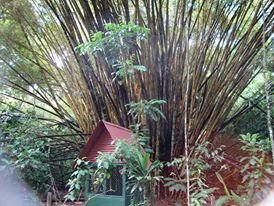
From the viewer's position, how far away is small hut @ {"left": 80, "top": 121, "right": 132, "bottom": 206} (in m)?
2.90

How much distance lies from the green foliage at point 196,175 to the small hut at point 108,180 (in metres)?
0.41

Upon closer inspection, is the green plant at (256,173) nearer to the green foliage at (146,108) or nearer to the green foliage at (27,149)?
the green foliage at (146,108)

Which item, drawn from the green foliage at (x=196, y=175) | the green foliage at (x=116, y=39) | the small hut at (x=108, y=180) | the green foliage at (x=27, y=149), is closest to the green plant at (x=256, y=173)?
the green foliage at (x=196, y=175)

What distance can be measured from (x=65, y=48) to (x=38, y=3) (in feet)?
2.12

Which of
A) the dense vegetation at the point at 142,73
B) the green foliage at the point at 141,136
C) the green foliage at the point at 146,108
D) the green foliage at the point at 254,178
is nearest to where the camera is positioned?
the green foliage at the point at 254,178

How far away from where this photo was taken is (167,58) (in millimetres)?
3824

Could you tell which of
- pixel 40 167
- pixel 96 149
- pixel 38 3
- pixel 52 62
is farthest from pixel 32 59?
pixel 96 149

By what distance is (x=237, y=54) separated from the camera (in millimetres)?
4012

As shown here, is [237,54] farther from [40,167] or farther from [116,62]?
[40,167]

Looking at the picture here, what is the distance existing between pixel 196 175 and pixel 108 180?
0.74 metres

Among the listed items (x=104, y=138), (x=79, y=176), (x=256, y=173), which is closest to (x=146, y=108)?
(x=104, y=138)

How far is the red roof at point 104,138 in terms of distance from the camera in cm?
308

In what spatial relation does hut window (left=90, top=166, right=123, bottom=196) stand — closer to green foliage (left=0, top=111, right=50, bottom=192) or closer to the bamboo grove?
the bamboo grove

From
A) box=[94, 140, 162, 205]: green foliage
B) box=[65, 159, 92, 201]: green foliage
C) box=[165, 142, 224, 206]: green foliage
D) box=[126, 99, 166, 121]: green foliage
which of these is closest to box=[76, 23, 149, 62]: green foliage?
box=[126, 99, 166, 121]: green foliage
